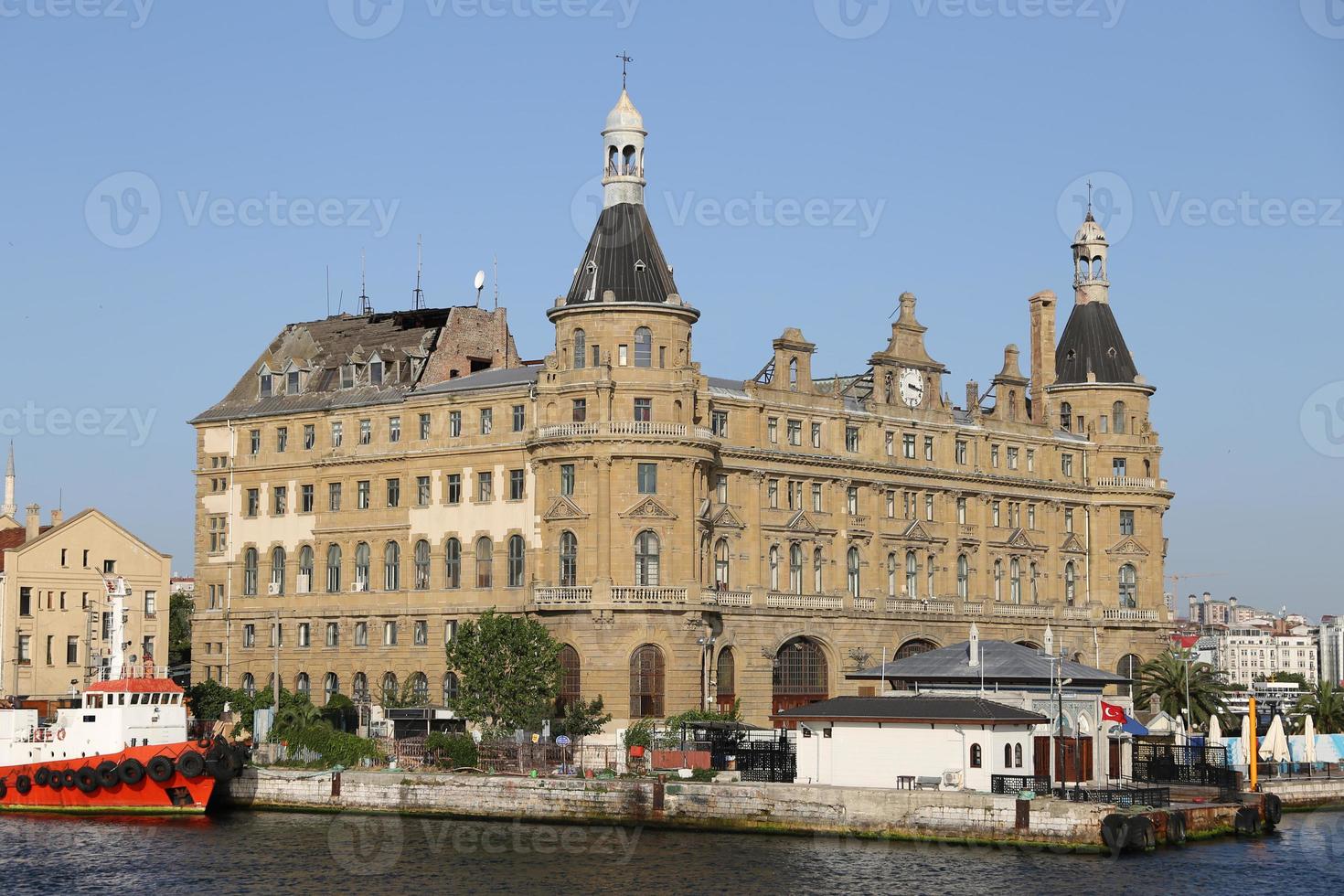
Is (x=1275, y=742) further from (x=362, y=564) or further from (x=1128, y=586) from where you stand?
(x=362, y=564)

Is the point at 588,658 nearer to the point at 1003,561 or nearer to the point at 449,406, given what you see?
the point at 449,406

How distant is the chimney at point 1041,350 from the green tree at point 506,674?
47.2 metres

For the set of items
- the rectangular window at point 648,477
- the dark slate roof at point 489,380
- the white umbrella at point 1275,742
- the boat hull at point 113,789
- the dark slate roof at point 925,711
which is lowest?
the boat hull at point 113,789

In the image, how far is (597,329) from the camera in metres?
111

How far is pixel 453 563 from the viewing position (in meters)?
117

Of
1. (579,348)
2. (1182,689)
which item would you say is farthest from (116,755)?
(1182,689)

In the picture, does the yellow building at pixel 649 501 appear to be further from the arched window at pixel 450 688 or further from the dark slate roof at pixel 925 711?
the dark slate roof at pixel 925 711

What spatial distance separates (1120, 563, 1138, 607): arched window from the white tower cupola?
45543mm

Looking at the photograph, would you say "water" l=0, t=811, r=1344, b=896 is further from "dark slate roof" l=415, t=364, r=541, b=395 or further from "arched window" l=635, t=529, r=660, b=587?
"dark slate roof" l=415, t=364, r=541, b=395

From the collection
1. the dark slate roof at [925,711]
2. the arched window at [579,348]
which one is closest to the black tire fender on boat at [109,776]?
the dark slate roof at [925,711]

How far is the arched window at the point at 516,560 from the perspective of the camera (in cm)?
11375

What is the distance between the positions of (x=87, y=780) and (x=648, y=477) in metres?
31.5

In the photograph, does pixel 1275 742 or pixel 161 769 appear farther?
pixel 1275 742

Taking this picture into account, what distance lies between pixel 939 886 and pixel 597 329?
45.0m
